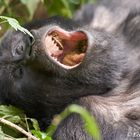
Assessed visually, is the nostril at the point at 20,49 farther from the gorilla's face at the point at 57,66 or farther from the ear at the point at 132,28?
the ear at the point at 132,28

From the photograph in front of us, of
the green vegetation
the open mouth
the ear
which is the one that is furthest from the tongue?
the ear

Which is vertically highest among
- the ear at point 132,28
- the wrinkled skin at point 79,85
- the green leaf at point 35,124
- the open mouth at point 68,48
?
the ear at point 132,28

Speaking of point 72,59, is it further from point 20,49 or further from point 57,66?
point 20,49

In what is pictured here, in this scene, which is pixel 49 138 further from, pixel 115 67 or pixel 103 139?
pixel 115 67

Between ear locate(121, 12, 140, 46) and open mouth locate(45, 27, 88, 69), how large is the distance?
41cm

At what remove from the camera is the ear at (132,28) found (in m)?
2.66

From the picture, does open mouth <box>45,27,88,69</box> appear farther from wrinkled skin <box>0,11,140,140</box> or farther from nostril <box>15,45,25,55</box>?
nostril <box>15,45,25,55</box>

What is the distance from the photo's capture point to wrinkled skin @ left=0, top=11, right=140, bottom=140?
226cm

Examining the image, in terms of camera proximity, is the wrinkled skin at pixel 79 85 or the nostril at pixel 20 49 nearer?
the wrinkled skin at pixel 79 85

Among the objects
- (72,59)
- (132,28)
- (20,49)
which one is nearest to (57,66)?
(72,59)

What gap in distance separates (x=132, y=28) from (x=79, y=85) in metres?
0.51

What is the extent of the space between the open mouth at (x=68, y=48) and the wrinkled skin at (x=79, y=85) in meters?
0.02

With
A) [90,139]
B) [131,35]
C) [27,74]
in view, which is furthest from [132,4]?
[90,139]

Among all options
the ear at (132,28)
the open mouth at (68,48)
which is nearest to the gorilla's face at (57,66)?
the open mouth at (68,48)
